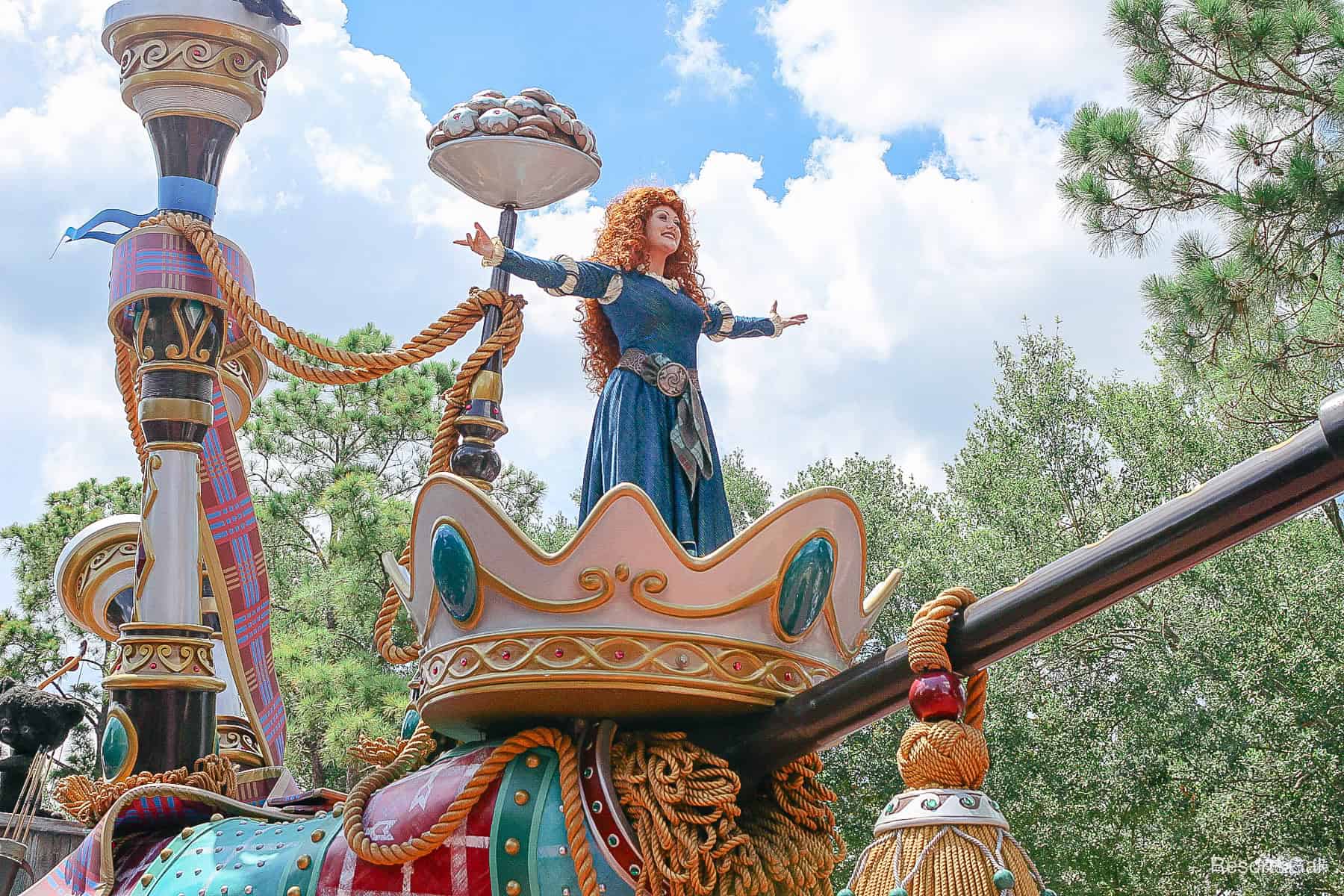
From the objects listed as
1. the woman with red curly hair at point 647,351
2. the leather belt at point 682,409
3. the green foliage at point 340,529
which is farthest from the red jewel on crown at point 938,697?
the green foliage at point 340,529

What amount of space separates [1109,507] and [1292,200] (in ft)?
23.1

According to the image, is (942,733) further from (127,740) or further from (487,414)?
(127,740)

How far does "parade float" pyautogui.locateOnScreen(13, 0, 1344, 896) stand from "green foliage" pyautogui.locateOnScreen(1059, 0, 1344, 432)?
3804 millimetres

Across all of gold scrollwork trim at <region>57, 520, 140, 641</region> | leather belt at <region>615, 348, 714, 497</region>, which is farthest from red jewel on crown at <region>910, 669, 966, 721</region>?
gold scrollwork trim at <region>57, 520, 140, 641</region>

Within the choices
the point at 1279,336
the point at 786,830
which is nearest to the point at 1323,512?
the point at 1279,336

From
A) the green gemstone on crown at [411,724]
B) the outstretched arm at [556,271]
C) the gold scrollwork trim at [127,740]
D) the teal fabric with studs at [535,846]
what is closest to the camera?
the teal fabric with studs at [535,846]

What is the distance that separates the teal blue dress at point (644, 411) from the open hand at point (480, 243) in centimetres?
6

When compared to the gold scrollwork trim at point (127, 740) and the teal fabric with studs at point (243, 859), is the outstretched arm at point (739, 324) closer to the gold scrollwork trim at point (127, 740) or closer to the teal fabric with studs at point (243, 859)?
the teal fabric with studs at point (243, 859)

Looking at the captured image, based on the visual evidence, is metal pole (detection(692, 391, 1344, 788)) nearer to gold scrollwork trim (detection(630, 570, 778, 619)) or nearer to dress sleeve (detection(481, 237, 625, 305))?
gold scrollwork trim (detection(630, 570, 778, 619))

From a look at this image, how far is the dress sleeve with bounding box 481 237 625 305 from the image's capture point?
4.05 meters

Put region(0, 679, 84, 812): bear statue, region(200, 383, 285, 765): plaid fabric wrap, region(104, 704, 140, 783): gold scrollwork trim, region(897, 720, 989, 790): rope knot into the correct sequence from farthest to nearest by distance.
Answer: region(0, 679, 84, 812): bear statue < region(200, 383, 285, 765): plaid fabric wrap < region(104, 704, 140, 783): gold scrollwork trim < region(897, 720, 989, 790): rope knot

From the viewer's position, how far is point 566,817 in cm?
336

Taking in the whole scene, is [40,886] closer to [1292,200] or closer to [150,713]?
[150,713]

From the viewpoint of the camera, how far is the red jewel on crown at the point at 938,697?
2.95 metres
